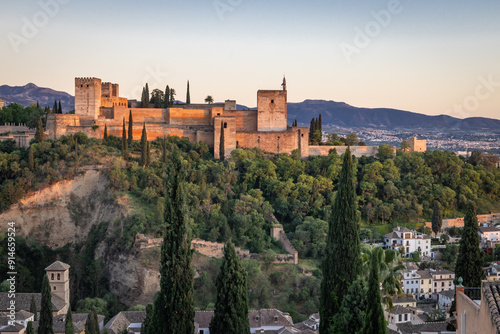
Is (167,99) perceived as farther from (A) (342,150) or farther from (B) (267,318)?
(B) (267,318)

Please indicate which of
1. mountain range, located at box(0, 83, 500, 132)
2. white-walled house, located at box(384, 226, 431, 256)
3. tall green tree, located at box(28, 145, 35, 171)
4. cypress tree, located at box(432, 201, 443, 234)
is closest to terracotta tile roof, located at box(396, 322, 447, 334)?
white-walled house, located at box(384, 226, 431, 256)

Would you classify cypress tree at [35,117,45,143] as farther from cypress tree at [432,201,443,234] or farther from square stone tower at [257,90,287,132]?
cypress tree at [432,201,443,234]

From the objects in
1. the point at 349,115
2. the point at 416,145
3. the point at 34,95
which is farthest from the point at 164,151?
the point at 349,115

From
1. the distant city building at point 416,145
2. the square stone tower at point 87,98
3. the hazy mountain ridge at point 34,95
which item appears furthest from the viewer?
the hazy mountain ridge at point 34,95

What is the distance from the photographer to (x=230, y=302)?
1797 centimetres

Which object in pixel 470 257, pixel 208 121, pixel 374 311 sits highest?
pixel 208 121

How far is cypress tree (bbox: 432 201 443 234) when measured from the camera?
46406 millimetres

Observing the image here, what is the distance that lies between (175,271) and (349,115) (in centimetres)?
13274

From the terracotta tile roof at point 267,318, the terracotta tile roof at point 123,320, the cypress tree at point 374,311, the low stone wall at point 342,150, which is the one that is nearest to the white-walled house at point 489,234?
the low stone wall at point 342,150

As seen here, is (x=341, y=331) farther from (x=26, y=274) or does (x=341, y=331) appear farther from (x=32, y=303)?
(x=26, y=274)

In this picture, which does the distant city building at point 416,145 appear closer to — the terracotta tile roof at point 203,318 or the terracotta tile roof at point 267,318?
the terracotta tile roof at point 267,318

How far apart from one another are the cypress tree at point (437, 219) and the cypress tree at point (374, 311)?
34319 millimetres

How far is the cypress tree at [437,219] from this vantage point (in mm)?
46406

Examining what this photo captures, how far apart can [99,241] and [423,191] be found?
81.2ft
